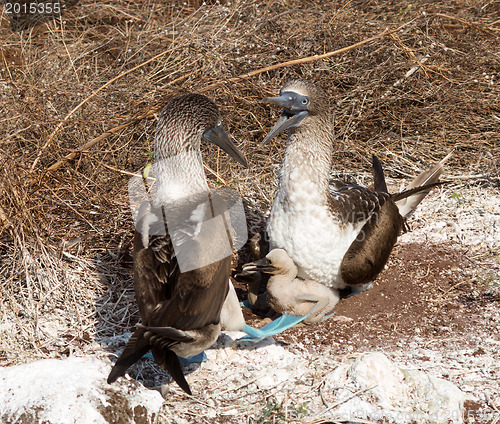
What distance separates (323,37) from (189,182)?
2.97 m

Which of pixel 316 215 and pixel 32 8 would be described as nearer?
pixel 316 215

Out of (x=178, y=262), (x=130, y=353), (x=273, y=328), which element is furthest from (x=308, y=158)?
(x=130, y=353)

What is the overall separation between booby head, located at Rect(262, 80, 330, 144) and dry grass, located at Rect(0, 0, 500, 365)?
0.93 meters

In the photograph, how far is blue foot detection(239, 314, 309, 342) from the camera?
12.6 feet

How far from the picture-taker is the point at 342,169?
5.80m

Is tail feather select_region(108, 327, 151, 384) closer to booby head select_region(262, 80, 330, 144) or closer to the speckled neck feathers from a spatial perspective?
the speckled neck feathers

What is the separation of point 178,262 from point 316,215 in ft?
3.97

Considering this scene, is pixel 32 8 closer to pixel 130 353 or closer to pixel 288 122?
pixel 288 122

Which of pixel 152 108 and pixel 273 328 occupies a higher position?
pixel 152 108

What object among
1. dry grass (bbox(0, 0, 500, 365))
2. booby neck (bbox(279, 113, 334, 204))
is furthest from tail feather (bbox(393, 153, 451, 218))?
booby neck (bbox(279, 113, 334, 204))

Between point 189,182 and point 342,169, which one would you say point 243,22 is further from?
point 189,182

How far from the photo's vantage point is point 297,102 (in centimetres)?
412

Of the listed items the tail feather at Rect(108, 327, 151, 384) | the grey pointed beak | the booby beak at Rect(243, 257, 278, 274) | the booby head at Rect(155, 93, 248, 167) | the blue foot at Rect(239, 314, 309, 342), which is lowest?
the blue foot at Rect(239, 314, 309, 342)

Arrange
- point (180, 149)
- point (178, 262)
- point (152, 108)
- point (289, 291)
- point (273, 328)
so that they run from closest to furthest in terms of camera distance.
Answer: point (178, 262) < point (180, 149) < point (273, 328) < point (289, 291) < point (152, 108)
